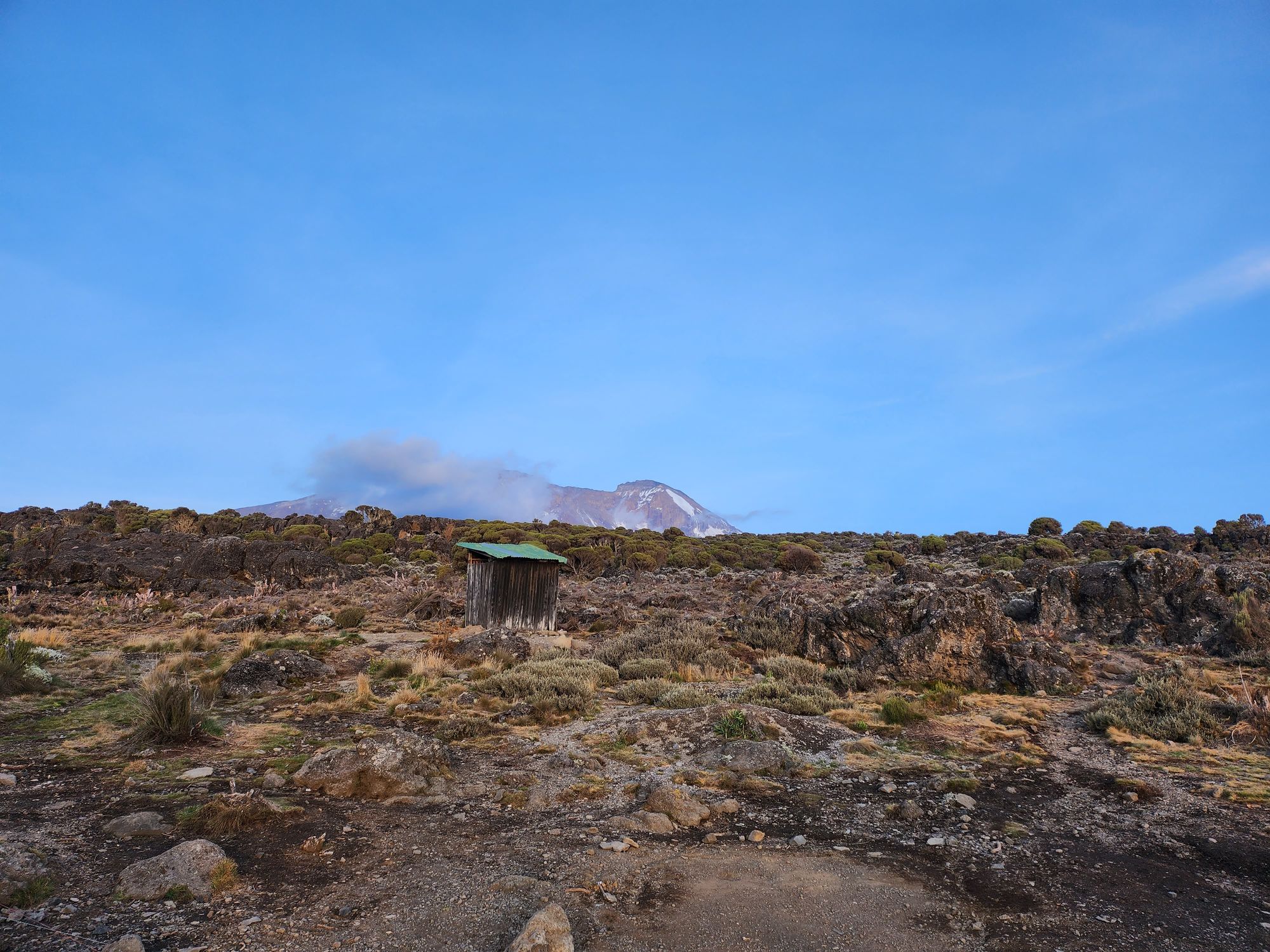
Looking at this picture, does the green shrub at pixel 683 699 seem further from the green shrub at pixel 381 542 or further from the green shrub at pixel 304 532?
the green shrub at pixel 304 532

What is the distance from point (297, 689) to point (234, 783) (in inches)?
231

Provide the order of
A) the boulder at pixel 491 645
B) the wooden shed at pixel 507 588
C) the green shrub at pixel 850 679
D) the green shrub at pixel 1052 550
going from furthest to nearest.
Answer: the green shrub at pixel 1052 550, the wooden shed at pixel 507 588, the boulder at pixel 491 645, the green shrub at pixel 850 679

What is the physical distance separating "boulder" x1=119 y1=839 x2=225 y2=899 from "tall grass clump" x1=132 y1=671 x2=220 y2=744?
4261 mm

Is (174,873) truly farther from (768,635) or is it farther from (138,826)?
(768,635)

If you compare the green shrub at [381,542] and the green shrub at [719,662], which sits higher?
the green shrub at [381,542]

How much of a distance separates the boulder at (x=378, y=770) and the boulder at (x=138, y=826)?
4.81 ft

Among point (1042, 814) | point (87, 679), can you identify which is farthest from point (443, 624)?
point (1042, 814)

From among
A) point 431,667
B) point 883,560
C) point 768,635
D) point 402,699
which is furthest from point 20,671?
point 883,560

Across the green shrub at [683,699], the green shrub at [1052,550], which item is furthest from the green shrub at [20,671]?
the green shrub at [1052,550]

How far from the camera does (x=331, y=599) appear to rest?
88.7 feet

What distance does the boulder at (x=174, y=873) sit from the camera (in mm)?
4754

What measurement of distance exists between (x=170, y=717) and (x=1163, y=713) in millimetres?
13821

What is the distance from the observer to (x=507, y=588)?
20.8 meters

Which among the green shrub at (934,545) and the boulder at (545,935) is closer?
the boulder at (545,935)
